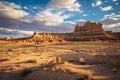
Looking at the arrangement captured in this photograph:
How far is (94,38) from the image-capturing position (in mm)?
87250

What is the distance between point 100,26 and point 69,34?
68.9 feet

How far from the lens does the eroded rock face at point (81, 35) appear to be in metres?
85.9

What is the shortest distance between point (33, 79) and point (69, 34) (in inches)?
3499

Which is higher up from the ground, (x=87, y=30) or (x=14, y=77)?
(x=87, y=30)

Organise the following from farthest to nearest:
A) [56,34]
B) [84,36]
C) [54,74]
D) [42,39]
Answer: [56,34] → [84,36] → [42,39] → [54,74]

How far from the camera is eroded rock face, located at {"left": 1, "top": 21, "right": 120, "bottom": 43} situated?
85863 mm

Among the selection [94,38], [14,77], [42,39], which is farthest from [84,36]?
[14,77]

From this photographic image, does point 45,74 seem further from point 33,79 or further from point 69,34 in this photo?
point 69,34

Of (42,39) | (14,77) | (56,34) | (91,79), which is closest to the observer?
(91,79)

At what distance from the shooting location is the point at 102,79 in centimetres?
945

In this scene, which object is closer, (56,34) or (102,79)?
(102,79)

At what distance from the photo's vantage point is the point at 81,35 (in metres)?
95.6

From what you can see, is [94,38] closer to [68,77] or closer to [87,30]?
[87,30]

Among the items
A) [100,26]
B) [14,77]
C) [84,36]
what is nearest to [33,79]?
[14,77]
